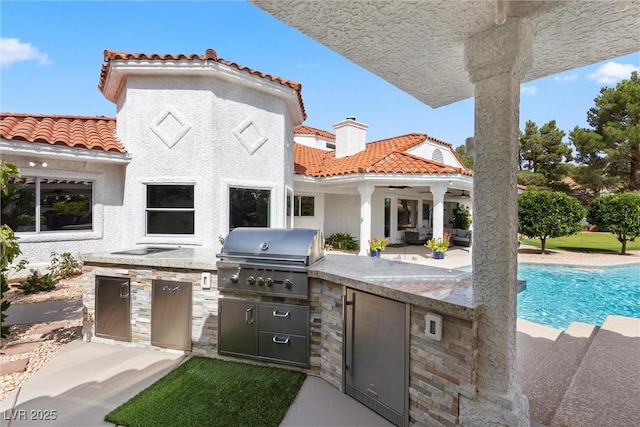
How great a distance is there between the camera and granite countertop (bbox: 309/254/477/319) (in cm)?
356

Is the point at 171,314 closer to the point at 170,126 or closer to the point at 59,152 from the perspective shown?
the point at 170,126

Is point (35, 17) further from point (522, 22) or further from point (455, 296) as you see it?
point (455, 296)

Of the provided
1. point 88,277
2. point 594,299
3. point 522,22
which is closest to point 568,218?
point 594,299

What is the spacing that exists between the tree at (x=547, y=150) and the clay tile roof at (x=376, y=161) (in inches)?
1045

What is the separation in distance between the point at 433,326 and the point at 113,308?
614 centimetres

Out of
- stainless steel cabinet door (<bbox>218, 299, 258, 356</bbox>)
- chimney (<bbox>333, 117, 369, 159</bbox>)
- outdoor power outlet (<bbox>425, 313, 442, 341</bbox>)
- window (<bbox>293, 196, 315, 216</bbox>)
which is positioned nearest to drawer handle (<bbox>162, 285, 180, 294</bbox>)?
stainless steel cabinet door (<bbox>218, 299, 258, 356</bbox>)

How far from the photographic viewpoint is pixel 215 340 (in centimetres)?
574

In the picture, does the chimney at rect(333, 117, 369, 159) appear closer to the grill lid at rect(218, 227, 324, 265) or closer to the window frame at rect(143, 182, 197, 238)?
the window frame at rect(143, 182, 197, 238)

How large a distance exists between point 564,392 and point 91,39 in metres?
16.0

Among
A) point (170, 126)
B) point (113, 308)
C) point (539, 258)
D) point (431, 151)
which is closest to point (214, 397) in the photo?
point (113, 308)

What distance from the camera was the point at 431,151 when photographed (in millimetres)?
24562

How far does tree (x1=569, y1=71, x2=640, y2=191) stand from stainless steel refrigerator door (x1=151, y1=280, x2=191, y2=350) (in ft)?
143

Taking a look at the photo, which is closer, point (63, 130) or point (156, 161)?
point (156, 161)

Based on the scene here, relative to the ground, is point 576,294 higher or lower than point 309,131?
lower
